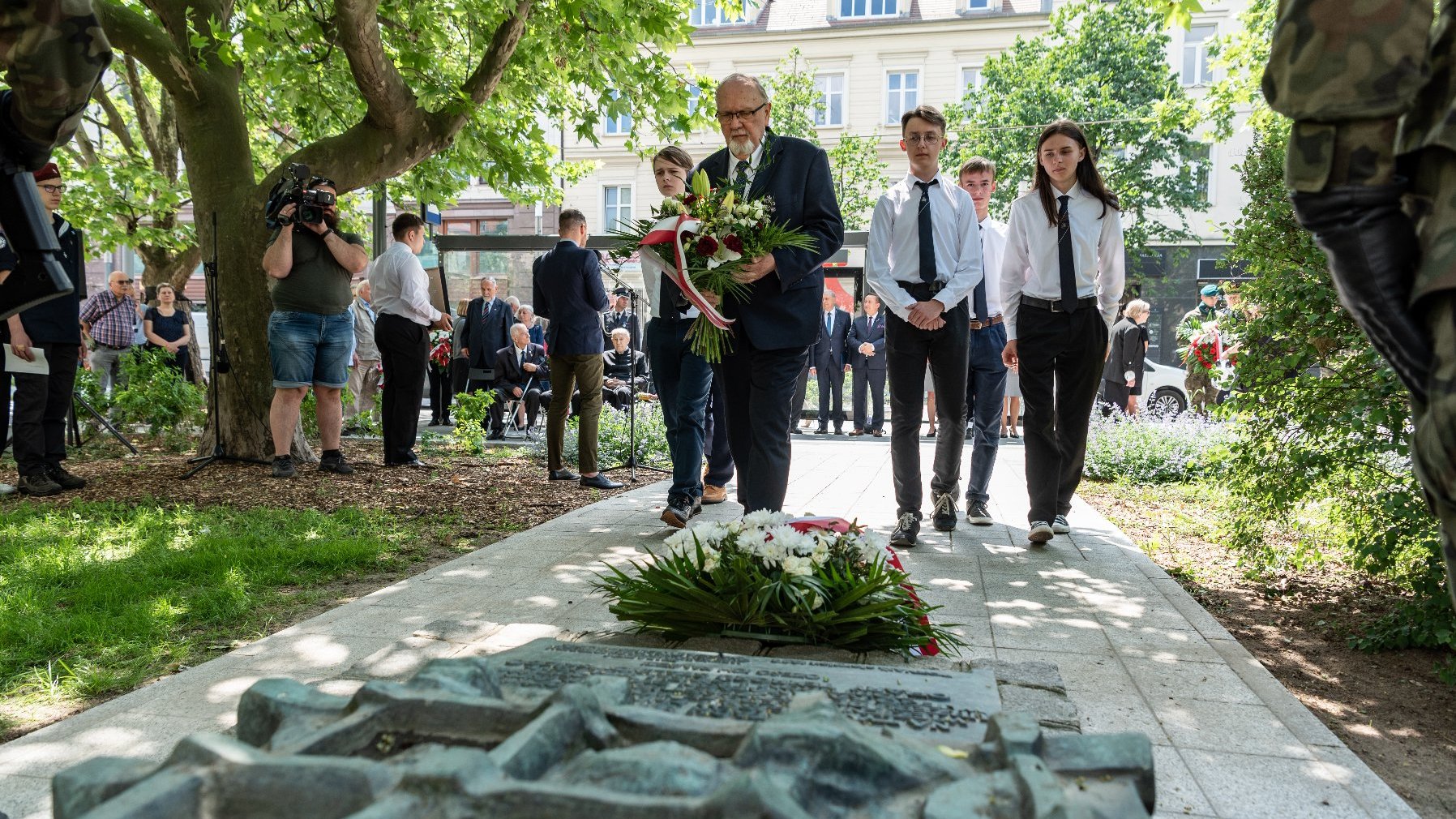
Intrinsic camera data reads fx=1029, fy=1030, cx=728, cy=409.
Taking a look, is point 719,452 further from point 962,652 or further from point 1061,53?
point 1061,53

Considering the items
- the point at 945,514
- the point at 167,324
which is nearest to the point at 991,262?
the point at 945,514

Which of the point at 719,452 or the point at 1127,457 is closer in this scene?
the point at 719,452

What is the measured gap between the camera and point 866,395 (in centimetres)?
1595

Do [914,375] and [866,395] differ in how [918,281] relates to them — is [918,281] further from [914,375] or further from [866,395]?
[866,395]

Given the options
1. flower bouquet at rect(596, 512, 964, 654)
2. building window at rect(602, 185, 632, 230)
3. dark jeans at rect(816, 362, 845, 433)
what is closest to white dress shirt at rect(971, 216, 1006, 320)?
flower bouquet at rect(596, 512, 964, 654)

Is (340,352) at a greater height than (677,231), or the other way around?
(677,231)

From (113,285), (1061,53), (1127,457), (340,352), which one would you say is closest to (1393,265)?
(340,352)

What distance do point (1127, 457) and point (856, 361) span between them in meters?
6.19

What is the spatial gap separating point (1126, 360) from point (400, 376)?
10531 mm

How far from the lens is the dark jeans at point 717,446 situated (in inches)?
291

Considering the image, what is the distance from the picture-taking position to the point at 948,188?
635 cm

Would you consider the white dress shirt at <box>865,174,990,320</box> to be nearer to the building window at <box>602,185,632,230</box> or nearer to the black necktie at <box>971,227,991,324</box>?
the black necktie at <box>971,227,991,324</box>

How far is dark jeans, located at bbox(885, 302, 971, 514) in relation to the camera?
6059 mm

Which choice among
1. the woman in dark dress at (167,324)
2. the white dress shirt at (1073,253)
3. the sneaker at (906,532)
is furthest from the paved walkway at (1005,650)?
the woman in dark dress at (167,324)
